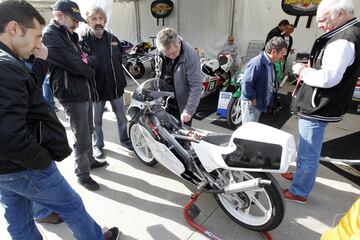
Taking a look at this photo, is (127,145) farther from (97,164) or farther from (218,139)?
(218,139)

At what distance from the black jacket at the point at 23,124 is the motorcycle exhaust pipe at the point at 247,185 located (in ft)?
3.82

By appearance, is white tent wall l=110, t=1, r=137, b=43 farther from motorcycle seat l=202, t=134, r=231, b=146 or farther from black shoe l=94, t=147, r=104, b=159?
motorcycle seat l=202, t=134, r=231, b=146

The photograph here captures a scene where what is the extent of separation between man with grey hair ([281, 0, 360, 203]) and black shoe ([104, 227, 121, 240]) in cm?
159

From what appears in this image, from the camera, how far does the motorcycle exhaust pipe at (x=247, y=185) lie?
171 cm

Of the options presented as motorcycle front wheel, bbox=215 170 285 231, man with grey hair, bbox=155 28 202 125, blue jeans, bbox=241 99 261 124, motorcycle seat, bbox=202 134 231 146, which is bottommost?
motorcycle front wheel, bbox=215 170 285 231

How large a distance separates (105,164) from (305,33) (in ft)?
21.5

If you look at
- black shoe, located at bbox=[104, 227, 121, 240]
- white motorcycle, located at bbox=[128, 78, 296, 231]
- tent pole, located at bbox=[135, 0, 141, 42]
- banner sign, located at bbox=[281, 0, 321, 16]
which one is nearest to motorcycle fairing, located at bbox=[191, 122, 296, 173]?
white motorcycle, located at bbox=[128, 78, 296, 231]

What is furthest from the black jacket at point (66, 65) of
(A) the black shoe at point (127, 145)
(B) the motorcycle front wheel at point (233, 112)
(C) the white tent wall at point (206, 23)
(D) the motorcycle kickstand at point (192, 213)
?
(C) the white tent wall at point (206, 23)

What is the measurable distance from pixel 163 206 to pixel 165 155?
18.4 inches

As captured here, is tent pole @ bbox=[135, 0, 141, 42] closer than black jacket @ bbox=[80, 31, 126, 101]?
No

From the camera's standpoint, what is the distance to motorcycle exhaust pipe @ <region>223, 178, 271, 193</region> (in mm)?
1706

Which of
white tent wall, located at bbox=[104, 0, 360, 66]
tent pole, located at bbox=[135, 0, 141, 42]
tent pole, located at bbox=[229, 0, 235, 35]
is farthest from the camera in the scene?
tent pole, located at bbox=[135, 0, 141, 42]

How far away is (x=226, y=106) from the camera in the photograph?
4289 millimetres

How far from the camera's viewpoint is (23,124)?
1.15 meters
